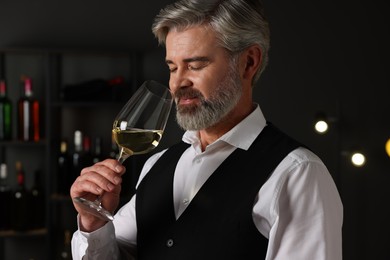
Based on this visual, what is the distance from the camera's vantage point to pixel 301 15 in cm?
459

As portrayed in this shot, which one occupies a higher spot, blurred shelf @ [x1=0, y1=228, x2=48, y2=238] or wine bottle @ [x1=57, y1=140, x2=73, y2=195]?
wine bottle @ [x1=57, y1=140, x2=73, y2=195]

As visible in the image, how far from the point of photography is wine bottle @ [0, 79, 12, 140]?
4.02 metres

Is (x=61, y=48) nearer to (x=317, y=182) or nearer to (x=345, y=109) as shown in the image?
(x=345, y=109)

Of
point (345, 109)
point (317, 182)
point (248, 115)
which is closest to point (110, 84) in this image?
point (345, 109)

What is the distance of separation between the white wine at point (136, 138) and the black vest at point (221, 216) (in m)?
0.22

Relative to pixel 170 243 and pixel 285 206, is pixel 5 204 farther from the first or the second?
pixel 285 206

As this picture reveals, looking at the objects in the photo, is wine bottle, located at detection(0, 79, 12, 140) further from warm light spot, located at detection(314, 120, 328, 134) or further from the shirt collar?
the shirt collar

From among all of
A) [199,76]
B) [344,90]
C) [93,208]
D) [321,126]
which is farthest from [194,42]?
[344,90]

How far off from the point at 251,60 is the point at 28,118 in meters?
2.84

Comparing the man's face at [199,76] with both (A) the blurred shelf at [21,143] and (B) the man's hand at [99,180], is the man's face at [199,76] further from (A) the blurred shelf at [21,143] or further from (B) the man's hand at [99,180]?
(A) the blurred shelf at [21,143]

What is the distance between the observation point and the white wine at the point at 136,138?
4.31 feet

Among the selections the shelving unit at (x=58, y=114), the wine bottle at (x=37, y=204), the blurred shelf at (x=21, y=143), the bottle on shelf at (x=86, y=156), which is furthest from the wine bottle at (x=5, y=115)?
the bottle on shelf at (x=86, y=156)

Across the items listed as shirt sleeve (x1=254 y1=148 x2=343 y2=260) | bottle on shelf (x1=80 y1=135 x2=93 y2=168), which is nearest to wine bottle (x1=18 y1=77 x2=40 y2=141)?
bottle on shelf (x1=80 y1=135 x2=93 y2=168)

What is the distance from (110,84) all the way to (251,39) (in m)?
2.78
